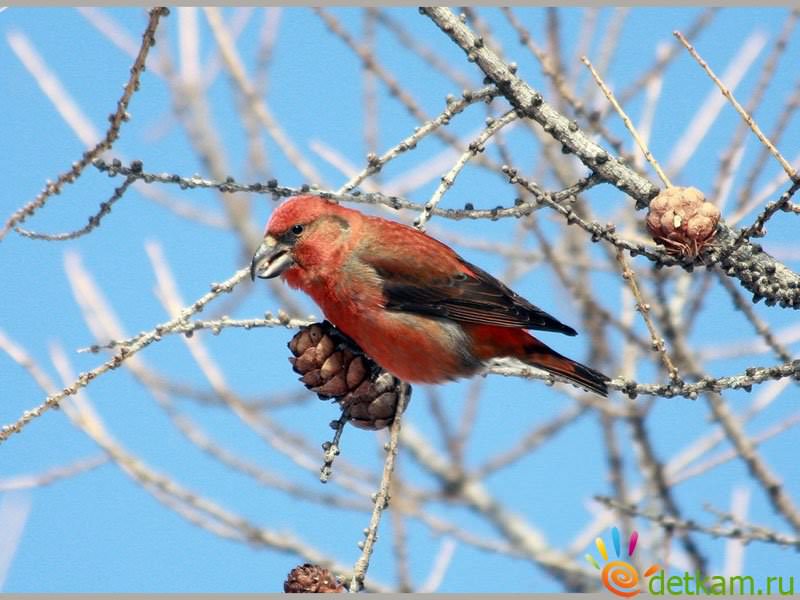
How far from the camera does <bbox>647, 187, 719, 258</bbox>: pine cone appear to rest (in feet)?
9.66

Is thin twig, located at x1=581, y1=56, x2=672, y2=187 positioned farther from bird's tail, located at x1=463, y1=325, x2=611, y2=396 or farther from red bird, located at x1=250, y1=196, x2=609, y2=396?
bird's tail, located at x1=463, y1=325, x2=611, y2=396

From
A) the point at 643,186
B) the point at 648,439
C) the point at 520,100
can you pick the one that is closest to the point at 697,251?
the point at 643,186

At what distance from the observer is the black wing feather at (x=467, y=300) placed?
4145 millimetres

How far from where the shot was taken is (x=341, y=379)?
348cm

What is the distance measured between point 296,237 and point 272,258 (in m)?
0.13

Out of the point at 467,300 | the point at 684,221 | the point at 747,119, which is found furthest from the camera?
the point at 467,300

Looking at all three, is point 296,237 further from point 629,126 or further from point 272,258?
point 629,126

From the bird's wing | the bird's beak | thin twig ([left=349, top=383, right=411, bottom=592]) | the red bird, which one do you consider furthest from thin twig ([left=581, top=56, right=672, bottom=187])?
the bird's beak

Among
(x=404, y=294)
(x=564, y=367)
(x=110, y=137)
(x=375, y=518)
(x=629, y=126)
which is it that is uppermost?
(x=404, y=294)

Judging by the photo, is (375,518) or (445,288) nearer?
(375,518)

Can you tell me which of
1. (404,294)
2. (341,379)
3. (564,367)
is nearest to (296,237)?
(404,294)

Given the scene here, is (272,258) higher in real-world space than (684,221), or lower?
higher

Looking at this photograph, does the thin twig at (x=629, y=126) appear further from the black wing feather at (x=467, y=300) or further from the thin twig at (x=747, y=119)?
the black wing feather at (x=467, y=300)

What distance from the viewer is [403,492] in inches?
230
